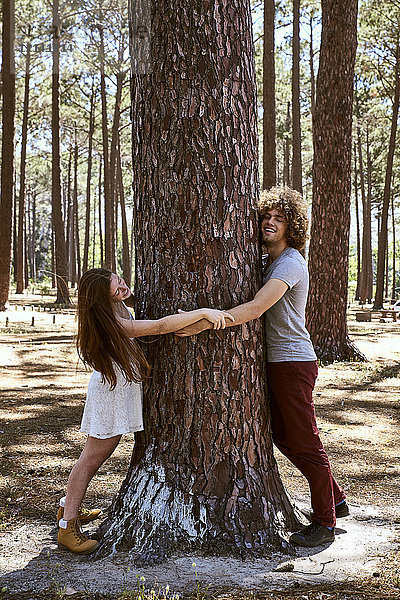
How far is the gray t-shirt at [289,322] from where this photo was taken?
11.6ft

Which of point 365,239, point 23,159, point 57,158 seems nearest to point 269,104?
point 57,158

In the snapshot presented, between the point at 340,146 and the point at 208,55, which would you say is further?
the point at 340,146

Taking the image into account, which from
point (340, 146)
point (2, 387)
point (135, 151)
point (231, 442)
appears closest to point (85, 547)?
point (231, 442)

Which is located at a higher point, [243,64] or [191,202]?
[243,64]

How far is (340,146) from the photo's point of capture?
9.84m

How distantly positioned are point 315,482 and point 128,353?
1250mm

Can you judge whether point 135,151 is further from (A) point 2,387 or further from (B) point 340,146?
(B) point 340,146

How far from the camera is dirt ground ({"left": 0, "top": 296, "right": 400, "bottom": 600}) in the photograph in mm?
2896

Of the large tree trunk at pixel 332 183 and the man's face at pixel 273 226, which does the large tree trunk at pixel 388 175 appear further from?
the man's face at pixel 273 226

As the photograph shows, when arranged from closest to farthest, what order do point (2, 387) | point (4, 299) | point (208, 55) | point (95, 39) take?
1. point (208, 55)
2. point (2, 387)
3. point (4, 299)
4. point (95, 39)

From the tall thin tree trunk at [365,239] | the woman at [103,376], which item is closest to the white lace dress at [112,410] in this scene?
the woman at [103,376]

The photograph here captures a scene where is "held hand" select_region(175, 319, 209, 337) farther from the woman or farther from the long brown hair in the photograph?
the long brown hair

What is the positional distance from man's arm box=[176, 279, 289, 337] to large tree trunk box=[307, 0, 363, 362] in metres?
6.71

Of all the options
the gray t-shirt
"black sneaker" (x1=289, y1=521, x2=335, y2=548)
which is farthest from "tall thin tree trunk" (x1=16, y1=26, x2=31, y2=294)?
"black sneaker" (x1=289, y1=521, x2=335, y2=548)
